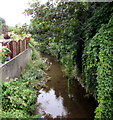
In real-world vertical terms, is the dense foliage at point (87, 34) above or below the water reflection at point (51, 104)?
above

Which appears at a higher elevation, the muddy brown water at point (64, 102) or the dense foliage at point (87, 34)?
the dense foliage at point (87, 34)

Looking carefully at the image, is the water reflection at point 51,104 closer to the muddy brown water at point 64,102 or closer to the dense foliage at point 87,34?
the muddy brown water at point 64,102

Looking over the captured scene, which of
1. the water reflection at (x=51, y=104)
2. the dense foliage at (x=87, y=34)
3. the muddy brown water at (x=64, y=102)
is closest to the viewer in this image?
the dense foliage at (x=87, y=34)

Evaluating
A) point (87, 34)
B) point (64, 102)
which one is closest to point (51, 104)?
point (64, 102)

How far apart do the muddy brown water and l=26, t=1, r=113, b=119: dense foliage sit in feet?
2.14

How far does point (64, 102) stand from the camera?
200 inches

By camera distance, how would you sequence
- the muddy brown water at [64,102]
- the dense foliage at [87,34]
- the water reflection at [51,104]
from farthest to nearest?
Result: the water reflection at [51,104], the muddy brown water at [64,102], the dense foliage at [87,34]

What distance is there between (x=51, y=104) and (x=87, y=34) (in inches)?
122

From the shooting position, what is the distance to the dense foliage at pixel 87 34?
2.62 m

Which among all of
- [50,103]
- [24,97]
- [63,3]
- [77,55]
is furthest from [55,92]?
[63,3]

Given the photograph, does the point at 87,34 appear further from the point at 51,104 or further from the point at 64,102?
the point at 51,104

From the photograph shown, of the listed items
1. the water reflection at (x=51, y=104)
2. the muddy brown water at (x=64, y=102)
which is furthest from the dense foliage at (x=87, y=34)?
the water reflection at (x=51, y=104)

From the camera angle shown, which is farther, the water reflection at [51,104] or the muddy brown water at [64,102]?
the water reflection at [51,104]

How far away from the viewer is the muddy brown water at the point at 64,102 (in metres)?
4.26
